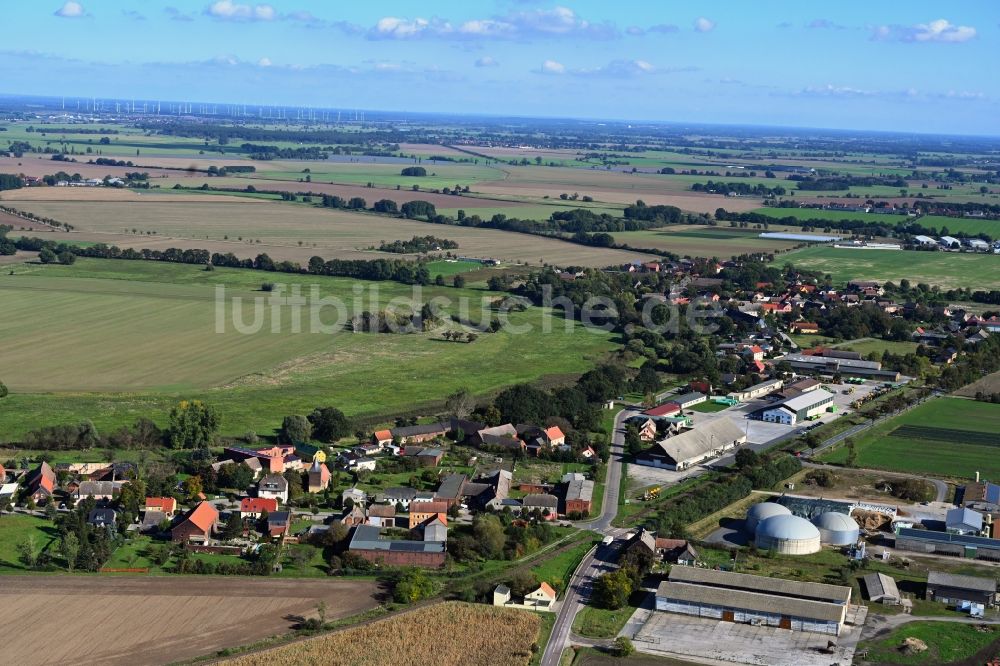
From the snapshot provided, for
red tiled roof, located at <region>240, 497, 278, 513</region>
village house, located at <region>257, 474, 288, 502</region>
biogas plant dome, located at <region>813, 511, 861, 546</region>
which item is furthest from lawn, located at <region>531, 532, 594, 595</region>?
village house, located at <region>257, 474, 288, 502</region>

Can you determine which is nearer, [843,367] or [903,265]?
[843,367]

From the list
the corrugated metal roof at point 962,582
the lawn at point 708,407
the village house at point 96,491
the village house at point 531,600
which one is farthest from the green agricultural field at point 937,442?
Answer: the village house at point 96,491

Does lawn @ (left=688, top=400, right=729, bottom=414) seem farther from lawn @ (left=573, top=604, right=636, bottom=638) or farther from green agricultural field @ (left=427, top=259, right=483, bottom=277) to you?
green agricultural field @ (left=427, top=259, right=483, bottom=277)

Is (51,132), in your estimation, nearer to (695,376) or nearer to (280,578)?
(695,376)

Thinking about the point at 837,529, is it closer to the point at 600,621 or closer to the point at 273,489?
the point at 600,621

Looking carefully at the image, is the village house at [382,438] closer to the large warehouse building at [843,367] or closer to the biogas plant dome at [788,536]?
the biogas plant dome at [788,536]

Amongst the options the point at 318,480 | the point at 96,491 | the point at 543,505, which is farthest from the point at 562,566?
the point at 96,491

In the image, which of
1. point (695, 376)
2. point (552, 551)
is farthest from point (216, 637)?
point (695, 376)

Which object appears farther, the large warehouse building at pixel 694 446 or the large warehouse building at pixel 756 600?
the large warehouse building at pixel 694 446
